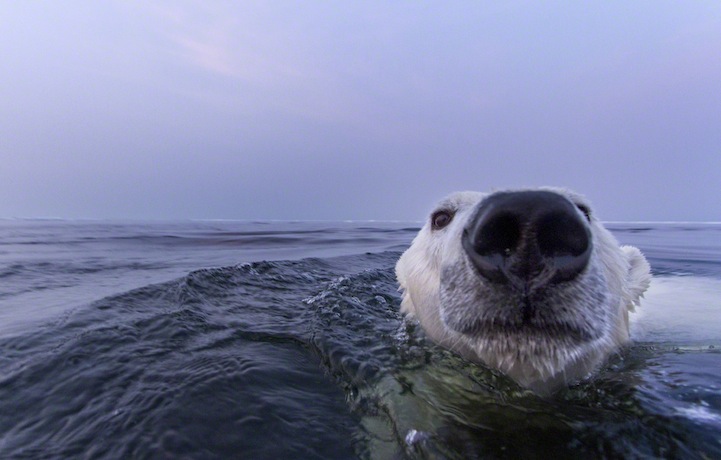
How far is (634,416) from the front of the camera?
2.32m

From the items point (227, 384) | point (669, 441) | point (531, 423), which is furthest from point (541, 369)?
point (227, 384)

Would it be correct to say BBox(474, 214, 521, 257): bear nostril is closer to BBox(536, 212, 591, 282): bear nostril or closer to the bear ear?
BBox(536, 212, 591, 282): bear nostril

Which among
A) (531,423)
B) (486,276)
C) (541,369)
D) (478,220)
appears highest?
(478,220)

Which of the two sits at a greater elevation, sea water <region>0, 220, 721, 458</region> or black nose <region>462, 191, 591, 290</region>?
black nose <region>462, 191, 591, 290</region>

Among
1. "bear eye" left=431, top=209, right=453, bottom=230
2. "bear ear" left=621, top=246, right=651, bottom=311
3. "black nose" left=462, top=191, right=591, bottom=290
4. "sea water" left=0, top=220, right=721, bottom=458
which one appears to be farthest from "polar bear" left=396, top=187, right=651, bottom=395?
"bear ear" left=621, top=246, right=651, bottom=311

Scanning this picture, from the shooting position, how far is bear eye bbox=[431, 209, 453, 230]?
10.6 feet

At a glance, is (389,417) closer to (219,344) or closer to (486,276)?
(486,276)

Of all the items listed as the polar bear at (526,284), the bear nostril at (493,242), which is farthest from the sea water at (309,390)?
the bear nostril at (493,242)

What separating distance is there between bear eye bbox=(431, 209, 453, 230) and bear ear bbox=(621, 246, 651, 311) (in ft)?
4.86

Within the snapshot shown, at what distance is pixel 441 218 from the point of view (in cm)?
327

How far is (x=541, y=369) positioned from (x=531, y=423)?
21.1 inches

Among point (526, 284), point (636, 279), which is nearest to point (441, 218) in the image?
point (526, 284)

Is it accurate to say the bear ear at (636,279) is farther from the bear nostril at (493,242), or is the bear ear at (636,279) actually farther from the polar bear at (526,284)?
the bear nostril at (493,242)

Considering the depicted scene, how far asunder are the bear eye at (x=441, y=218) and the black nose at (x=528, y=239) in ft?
4.63
